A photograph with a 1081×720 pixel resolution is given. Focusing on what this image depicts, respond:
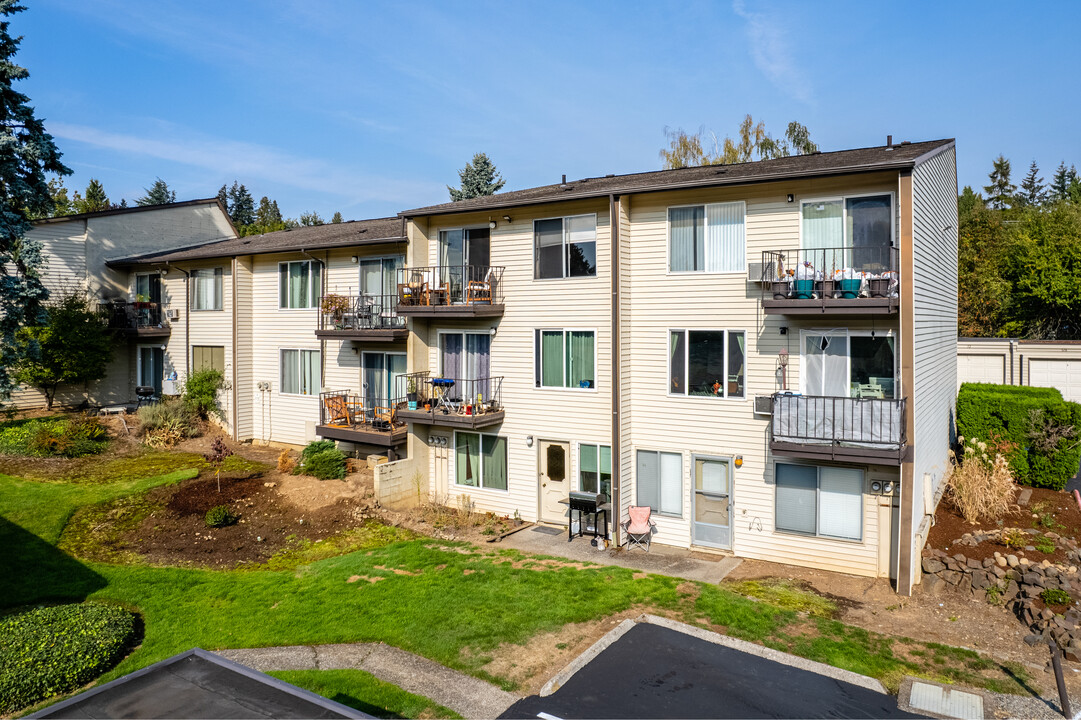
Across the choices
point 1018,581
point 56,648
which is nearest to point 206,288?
point 56,648

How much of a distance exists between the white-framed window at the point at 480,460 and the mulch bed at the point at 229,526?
293 cm

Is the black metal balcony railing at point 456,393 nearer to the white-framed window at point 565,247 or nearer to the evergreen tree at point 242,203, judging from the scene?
the white-framed window at point 565,247

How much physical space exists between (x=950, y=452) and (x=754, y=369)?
9.26 metres

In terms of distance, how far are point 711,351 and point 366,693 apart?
950 cm

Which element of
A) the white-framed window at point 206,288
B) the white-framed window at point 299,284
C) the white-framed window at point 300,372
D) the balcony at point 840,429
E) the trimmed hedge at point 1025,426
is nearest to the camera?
the balcony at point 840,429

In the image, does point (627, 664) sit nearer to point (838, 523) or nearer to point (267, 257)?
point (838, 523)

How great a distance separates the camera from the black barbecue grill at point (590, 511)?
14.8 meters

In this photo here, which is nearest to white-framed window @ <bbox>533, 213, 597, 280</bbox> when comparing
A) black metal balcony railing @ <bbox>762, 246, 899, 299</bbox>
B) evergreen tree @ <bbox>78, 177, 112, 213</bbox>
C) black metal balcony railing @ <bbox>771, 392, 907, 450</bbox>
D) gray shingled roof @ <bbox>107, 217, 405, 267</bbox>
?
Answer: black metal balcony railing @ <bbox>762, 246, 899, 299</bbox>

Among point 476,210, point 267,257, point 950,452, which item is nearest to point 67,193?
point 267,257

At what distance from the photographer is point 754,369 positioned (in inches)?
538

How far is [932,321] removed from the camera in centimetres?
1498

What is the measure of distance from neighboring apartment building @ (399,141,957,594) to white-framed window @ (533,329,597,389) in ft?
0.16

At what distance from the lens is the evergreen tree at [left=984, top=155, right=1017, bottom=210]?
67.3 meters

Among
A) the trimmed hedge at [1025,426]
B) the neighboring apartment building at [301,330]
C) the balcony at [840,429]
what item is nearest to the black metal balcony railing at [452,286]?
the neighboring apartment building at [301,330]
